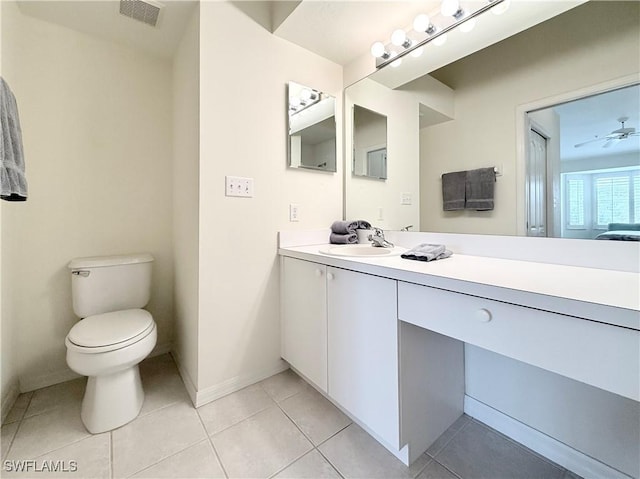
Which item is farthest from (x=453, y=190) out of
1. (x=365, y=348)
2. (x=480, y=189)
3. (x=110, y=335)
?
(x=110, y=335)

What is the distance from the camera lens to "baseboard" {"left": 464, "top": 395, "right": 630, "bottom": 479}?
37.7 inches

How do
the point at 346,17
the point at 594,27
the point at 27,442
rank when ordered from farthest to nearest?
the point at 346,17, the point at 27,442, the point at 594,27

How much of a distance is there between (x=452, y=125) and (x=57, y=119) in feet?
7.40

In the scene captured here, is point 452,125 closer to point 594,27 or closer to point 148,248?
point 594,27

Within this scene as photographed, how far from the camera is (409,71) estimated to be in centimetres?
157

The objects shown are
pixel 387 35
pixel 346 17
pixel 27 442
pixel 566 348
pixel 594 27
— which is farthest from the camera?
pixel 387 35

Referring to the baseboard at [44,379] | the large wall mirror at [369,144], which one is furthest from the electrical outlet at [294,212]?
the baseboard at [44,379]

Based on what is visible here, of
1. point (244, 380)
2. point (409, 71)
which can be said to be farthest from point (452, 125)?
point (244, 380)

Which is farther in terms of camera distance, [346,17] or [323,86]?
[323,86]

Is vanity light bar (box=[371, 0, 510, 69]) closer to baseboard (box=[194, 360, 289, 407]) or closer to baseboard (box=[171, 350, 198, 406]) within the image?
baseboard (box=[194, 360, 289, 407])

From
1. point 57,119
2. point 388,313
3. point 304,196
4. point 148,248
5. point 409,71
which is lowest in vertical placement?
point 388,313

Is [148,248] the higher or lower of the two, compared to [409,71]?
lower

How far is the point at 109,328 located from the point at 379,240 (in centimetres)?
153

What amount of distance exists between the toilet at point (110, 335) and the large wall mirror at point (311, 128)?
1227 millimetres
